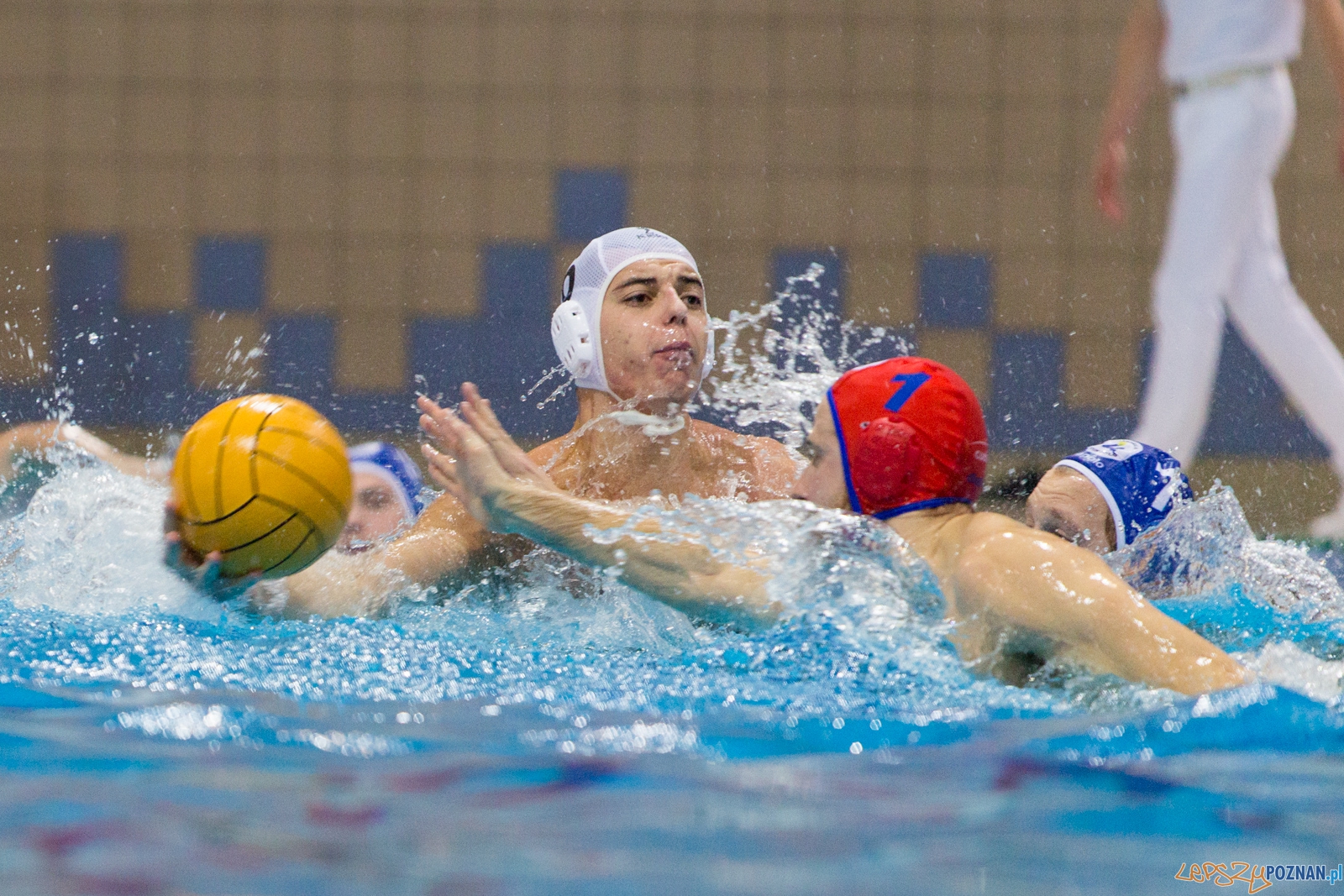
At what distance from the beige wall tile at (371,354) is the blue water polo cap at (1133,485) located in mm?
4803

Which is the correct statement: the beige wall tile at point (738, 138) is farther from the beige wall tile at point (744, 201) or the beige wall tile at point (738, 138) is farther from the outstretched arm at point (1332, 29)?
the outstretched arm at point (1332, 29)

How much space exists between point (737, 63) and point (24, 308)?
4287mm

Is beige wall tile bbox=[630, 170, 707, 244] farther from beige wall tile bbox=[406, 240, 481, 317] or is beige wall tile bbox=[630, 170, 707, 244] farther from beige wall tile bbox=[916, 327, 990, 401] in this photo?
beige wall tile bbox=[916, 327, 990, 401]

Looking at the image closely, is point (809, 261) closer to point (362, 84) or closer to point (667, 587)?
point (362, 84)

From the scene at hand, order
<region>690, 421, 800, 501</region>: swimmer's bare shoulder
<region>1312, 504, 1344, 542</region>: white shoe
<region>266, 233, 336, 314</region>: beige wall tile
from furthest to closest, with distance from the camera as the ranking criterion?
<region>266, 233, 336, 314</region>: beige wall tile < <region>1312, 504, 1344, 542</region>: white shoe < <region>690, 421, 800, 501</region>: swimmer's bare shoulder

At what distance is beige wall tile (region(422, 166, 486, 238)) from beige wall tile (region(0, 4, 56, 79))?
88.7 inches

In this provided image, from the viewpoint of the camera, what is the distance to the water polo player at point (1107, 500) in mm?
3404

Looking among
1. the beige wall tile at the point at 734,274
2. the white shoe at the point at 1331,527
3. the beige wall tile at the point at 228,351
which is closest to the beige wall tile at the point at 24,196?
the beige wall tile at the point at 228,351

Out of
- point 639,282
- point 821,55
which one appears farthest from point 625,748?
point 821,55

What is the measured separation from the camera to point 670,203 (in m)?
7.82

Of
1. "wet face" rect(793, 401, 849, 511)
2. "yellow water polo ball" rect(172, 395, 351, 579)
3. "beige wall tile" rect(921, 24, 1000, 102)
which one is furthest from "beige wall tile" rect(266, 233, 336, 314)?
"wet face" rect(793, 401, 849, 511)

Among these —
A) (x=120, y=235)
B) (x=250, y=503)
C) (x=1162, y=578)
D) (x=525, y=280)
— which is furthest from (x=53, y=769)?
(x=120, y=235)

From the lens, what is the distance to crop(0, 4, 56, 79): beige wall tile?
7.79 meters

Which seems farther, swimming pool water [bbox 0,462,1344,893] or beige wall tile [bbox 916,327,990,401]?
beige wall tile [bbox 916,327,990,401]
